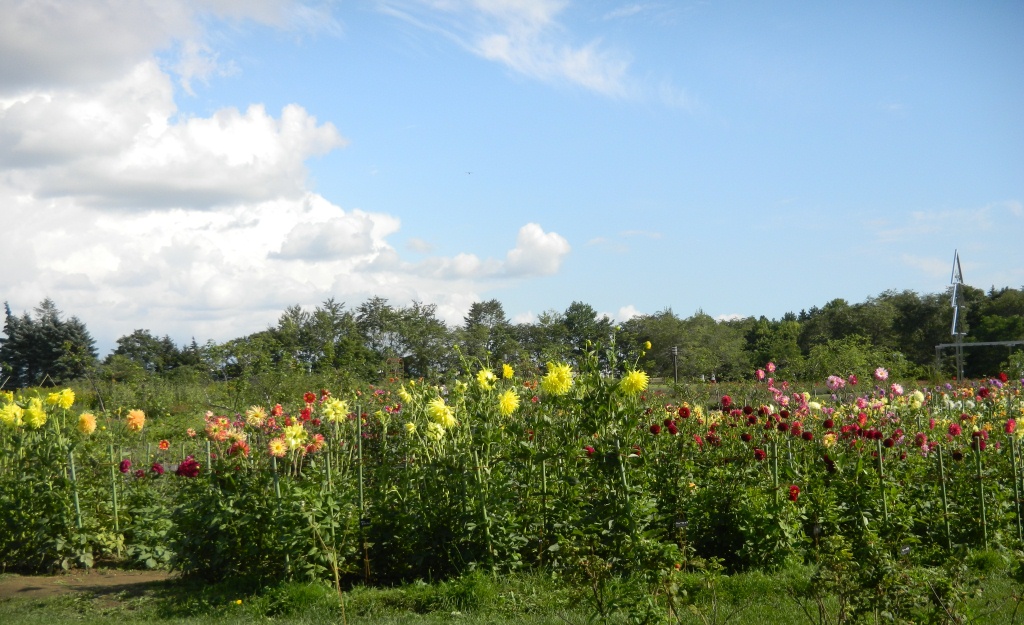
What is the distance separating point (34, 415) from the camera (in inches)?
253

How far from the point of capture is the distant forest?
47.7 ft

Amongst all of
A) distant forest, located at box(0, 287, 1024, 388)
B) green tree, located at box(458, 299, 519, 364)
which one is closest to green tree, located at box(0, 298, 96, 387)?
distant forest, located at box(0, 287, 1024, 388)

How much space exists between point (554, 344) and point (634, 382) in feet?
40.4

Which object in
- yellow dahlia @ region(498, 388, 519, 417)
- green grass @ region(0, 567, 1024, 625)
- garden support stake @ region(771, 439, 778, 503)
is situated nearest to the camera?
green grass @ region(0, 567, 1024, 625)

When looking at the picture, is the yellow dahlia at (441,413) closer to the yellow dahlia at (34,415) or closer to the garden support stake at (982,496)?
the yellow dahlia at (34,415)

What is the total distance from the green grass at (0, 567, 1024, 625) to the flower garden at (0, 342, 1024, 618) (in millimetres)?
192

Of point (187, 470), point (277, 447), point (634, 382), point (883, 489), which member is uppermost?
point (634, 382)

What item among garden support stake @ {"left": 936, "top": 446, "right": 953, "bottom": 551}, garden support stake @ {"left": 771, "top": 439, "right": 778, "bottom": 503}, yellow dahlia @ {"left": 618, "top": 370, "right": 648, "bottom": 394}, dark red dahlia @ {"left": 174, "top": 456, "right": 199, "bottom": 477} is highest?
yellow dahlia @ {"left": 618, "top": 370, "right": 648, "bottom": 394}

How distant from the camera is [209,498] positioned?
5.45 metres

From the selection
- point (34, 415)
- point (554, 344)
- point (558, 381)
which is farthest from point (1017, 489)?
point (554, 344)

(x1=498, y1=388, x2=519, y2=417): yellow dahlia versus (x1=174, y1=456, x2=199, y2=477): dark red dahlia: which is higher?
(x1=498, y1=388, x2=519, y2=417): yellow dahlia

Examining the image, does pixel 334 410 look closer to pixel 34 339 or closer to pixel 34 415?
pixel 34 415

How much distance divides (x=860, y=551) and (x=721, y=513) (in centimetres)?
139

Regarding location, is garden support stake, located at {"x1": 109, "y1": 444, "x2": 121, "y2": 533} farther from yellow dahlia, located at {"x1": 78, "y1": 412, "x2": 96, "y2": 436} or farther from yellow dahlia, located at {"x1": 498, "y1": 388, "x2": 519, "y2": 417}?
yellow dahlia, located at {"x1": 498, "y1": 388, "x2": 519, "y2": 417}
